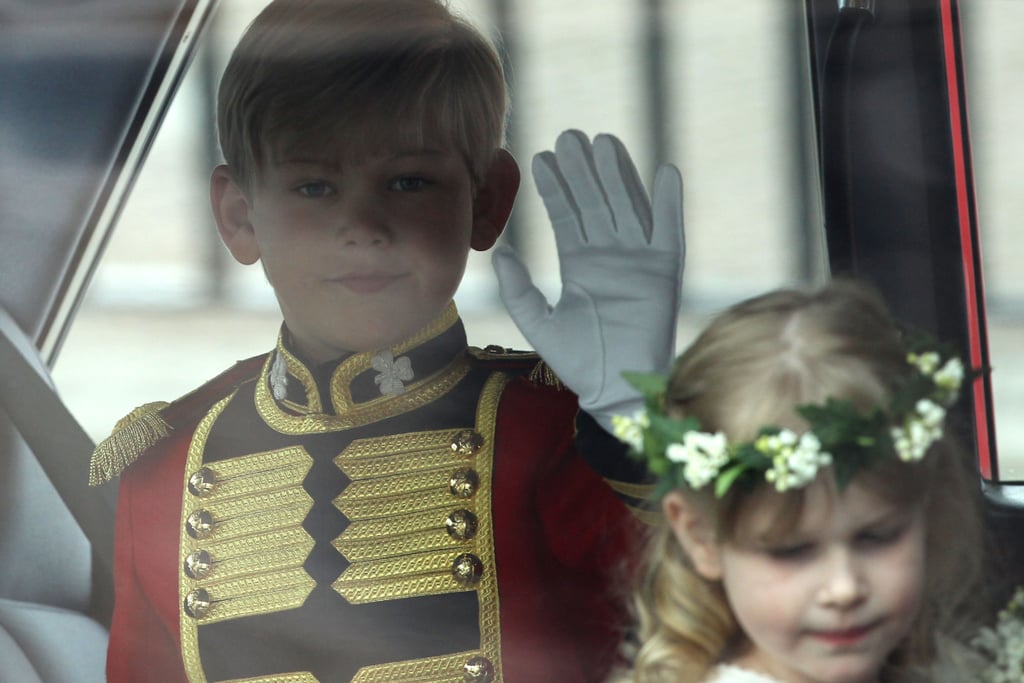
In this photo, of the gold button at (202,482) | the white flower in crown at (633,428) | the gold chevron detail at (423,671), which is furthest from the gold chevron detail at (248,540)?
the white flower in crown at (633,428)

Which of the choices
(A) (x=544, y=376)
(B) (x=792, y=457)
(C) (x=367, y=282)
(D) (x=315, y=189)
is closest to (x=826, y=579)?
(B) (x=792, y=457)

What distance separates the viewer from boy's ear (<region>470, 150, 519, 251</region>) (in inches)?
55.6

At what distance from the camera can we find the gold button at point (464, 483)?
147cm

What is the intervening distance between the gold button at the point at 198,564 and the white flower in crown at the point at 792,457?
688 mm

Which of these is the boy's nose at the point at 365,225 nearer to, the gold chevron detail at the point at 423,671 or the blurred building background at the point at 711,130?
the blurred building background at the point at 711,130

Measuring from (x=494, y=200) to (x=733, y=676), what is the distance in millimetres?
571

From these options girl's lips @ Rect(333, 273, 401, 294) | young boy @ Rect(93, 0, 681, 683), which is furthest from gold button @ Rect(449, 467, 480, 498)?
girl's lips @ Rect(333, 273, 401, 294)

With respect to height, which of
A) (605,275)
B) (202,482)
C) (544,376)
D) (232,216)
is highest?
(232,216)

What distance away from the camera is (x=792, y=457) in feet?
4.05

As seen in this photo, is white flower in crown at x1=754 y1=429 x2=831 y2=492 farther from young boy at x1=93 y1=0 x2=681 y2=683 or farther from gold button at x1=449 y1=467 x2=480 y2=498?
gold button at x1=449 y1=467 x2=480 y2=498

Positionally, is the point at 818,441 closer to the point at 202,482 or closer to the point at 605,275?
the point at 605,275

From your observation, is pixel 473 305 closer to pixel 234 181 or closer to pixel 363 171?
pixel 363 171

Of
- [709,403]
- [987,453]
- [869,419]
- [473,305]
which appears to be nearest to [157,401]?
[473,305]

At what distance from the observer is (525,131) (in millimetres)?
1405
